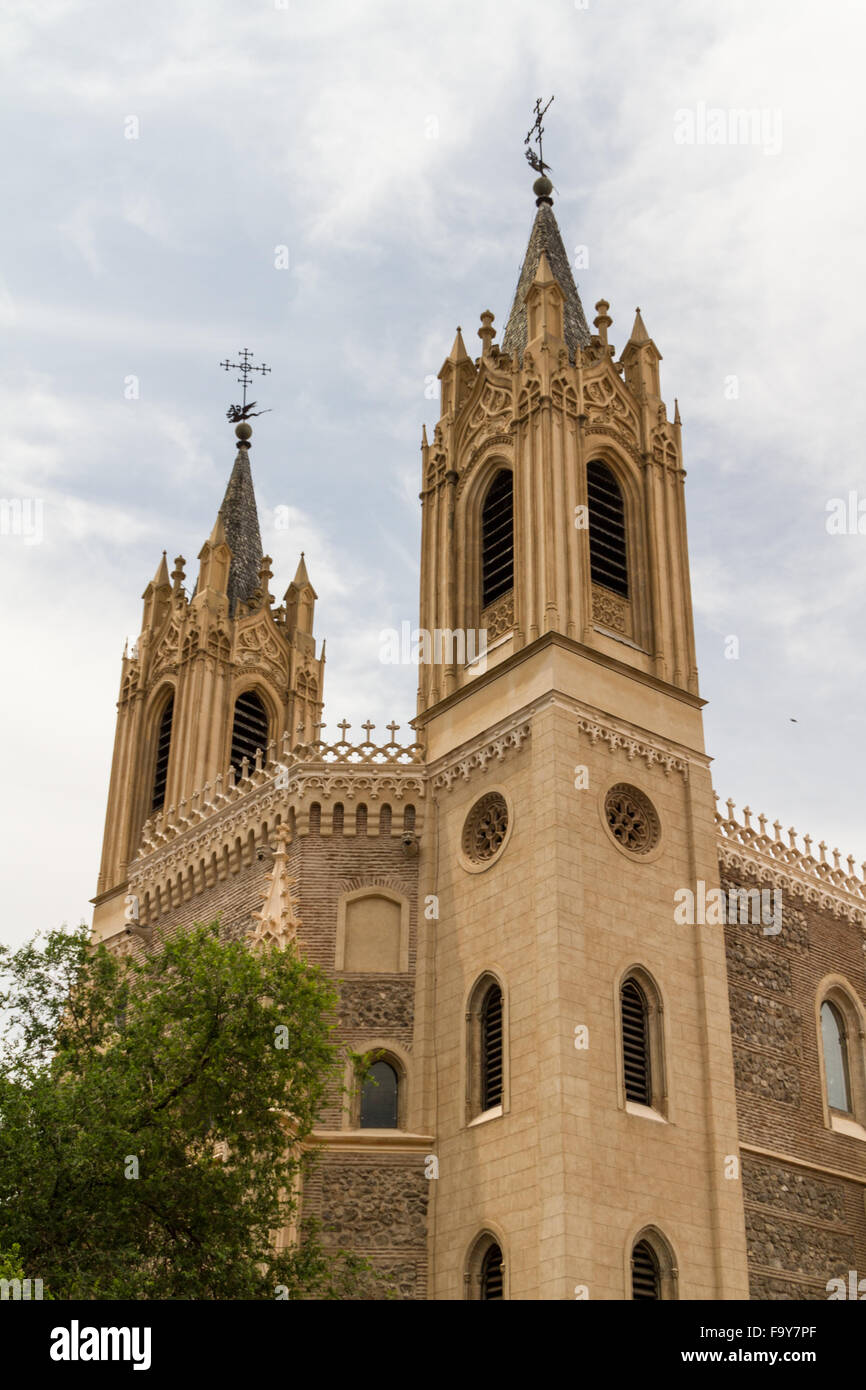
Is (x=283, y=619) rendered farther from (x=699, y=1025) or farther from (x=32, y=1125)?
(x=32, y=1125)

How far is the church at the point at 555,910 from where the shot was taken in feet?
86.8

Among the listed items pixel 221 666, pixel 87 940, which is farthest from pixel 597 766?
pixel 221 666

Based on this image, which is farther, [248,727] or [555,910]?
[248,727]

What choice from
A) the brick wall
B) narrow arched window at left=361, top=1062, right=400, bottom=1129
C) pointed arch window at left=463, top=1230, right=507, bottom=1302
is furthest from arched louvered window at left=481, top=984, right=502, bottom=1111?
the brick wall

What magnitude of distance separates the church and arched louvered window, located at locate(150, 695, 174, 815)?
96.2 inches

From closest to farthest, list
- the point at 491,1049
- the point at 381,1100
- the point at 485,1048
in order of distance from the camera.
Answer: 1. the point at 491,1049
2. the point at 485,1048
3. the point at 381,1100

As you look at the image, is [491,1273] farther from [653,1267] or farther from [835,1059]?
[835,1059]

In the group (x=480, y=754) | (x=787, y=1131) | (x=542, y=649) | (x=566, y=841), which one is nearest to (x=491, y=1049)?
(x=566, y=841)

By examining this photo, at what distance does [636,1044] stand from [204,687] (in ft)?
56.7

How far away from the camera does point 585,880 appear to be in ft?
92.1

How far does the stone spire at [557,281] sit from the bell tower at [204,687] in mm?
10553

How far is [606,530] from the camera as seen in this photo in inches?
1331
